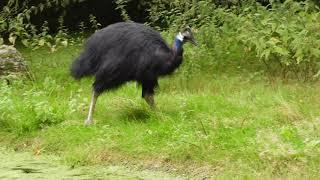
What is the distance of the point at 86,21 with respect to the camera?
11.8 m

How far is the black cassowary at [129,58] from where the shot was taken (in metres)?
6.86

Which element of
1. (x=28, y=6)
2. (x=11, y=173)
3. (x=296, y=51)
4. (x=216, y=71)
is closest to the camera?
(x=11, y=173)

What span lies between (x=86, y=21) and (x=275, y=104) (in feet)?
17.9

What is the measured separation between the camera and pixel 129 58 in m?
6.89

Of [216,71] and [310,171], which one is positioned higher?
[310,171]

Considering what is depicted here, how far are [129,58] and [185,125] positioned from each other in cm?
97

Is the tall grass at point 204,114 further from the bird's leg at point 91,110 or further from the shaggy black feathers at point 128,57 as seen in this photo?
the shaggy black feathers at point 128,57

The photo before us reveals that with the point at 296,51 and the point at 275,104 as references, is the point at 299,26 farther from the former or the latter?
the point at 275,104

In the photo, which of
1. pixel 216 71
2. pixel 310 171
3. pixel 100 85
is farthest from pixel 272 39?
pixel 310 171

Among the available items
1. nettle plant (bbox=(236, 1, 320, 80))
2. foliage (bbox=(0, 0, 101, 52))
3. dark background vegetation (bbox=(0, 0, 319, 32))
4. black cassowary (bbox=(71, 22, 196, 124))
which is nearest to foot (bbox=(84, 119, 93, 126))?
black cassowary (bbox=(71, 22, 196, 124))

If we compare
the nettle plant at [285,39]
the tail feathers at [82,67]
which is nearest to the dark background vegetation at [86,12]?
the nettle plant at [285,39]

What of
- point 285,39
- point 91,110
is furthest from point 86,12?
point 91,110

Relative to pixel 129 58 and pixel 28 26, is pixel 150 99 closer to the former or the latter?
pixel 129 58

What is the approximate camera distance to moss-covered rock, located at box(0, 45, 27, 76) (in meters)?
9.00
